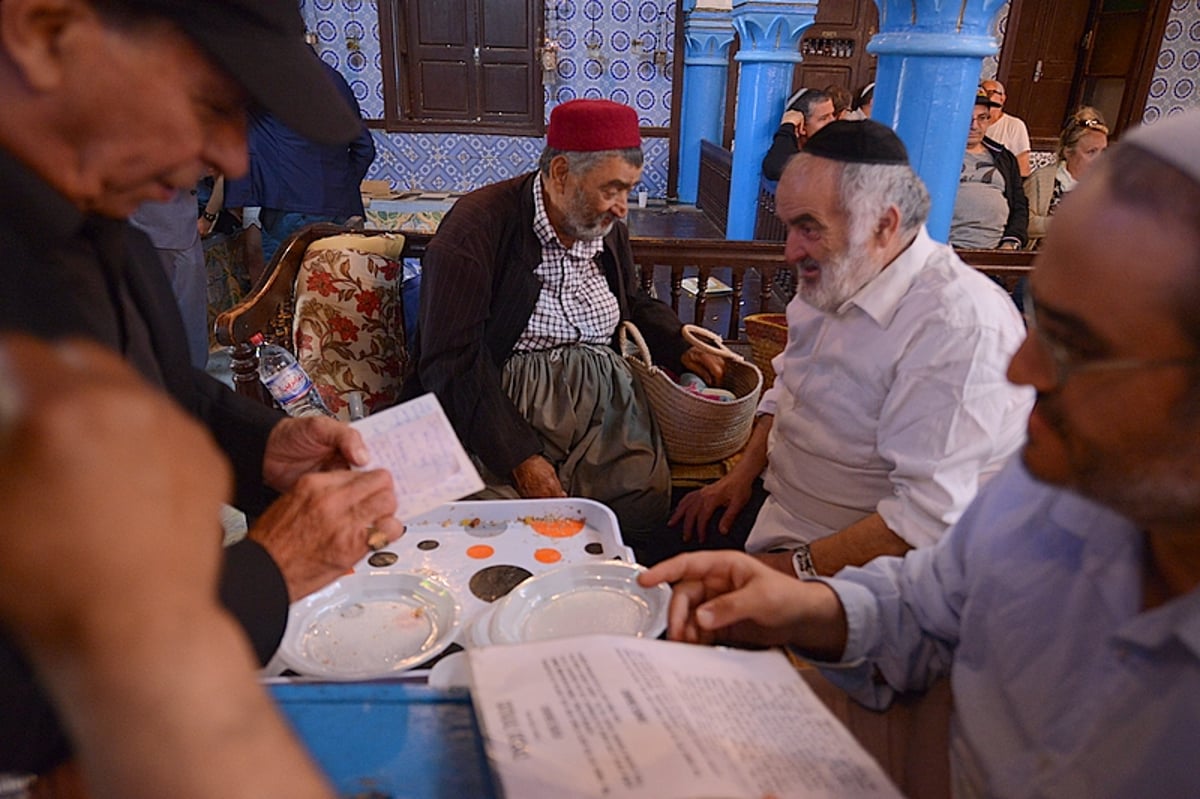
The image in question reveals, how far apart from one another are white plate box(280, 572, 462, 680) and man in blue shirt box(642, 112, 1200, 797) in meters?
0.50

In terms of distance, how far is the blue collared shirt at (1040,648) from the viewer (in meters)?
0.79

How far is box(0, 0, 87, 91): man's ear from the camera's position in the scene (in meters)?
0.67

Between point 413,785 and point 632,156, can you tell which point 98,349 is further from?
point 632,156

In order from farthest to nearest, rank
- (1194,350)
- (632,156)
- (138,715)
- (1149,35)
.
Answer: (1149,35) → (632,156) → (1194,350) → (138,715)

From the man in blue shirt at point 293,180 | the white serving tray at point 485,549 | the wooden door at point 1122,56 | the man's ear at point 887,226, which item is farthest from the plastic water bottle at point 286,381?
the wooden door at point 1122,56

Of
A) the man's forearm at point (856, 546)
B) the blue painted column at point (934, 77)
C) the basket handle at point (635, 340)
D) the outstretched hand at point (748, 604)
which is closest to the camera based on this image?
the outstretched hand at point (748, 604)

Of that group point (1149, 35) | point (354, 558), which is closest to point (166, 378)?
point (354, 558)

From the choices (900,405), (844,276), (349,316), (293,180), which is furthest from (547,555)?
(293,180)

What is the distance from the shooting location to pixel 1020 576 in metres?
1.01

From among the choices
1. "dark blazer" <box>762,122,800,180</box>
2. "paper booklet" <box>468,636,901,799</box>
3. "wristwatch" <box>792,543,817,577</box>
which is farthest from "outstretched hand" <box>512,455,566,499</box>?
"dark blazer" <box>762,122,800,180</box>

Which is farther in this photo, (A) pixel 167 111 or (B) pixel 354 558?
(B) pixel 354 558

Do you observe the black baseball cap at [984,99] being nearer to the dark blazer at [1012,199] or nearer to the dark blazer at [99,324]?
the dark blazer at [1012,199]

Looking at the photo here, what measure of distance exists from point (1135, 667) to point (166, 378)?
1339mm

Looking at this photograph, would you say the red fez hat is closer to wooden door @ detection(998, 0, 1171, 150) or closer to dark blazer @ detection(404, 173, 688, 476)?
dark blazer @ detection(404, 173, 688, 476)
